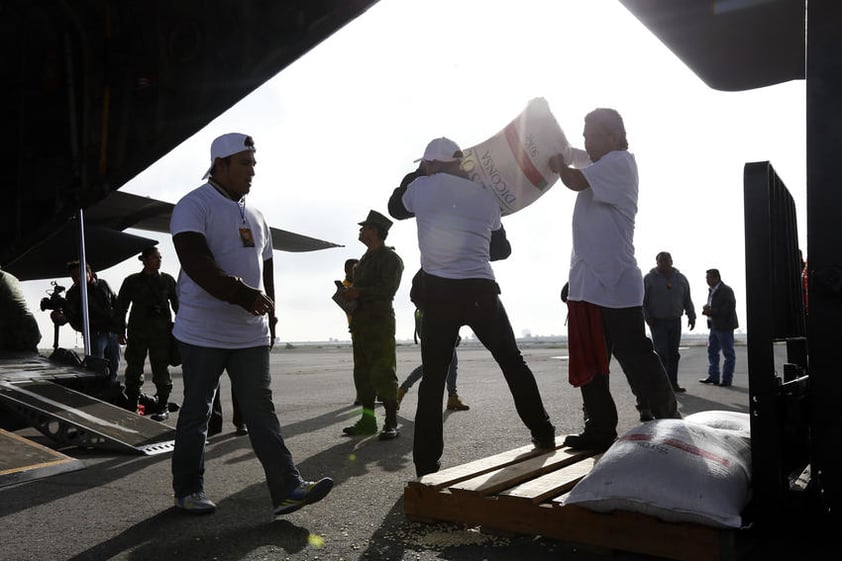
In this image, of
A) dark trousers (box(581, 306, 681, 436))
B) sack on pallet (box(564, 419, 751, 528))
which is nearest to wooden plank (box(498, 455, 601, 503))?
sack on pallet (box(564, 419, 751, 528))

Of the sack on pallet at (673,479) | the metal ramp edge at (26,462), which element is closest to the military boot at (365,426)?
the metal ramp edge at (26,462)

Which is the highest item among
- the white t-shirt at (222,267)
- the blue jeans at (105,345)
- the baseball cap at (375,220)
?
the baseball cap at (375,220)

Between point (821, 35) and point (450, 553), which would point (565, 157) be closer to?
point (821, 35)

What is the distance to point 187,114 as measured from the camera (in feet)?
27.5

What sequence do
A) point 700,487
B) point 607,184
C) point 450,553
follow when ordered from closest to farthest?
point 700,487 → point 450,553 → point 607,184

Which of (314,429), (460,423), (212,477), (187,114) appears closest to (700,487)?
(212,477)

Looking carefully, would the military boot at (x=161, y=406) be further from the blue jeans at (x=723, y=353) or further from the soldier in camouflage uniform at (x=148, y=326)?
the blue jeans at (x=723, y=353)

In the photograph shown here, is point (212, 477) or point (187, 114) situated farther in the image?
point (187, 114)

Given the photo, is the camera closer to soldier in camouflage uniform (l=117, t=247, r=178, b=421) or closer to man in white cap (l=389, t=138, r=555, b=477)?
soldier in camouflage uniform (l=117, t=247, r=178, b=421)

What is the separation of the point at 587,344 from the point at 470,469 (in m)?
0.89

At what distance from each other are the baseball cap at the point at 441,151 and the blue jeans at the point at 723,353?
909 cm

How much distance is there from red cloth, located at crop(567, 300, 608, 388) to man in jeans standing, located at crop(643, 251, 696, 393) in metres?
6.52

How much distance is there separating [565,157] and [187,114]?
20.0ft

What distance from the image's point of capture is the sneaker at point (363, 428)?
20.0 feet
